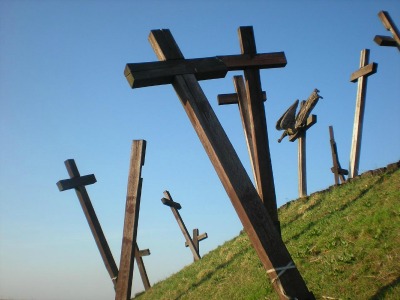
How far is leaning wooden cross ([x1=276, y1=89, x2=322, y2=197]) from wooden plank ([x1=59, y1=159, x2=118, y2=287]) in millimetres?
6500

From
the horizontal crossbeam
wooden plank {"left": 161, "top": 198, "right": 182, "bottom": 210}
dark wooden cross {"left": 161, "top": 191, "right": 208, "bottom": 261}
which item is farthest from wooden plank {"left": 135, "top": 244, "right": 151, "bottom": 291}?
the horizontal crossbeam

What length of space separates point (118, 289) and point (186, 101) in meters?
4.26

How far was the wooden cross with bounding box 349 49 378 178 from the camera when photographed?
43.8ft

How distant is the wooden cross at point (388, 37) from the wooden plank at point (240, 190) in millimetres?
8981

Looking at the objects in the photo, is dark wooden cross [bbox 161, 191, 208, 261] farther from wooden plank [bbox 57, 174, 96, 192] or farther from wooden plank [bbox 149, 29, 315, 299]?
wooden plank [bbox 149, 29, 315, 299]

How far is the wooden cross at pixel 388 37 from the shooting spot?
1283 centimetres

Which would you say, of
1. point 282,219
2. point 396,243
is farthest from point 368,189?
point 396,243

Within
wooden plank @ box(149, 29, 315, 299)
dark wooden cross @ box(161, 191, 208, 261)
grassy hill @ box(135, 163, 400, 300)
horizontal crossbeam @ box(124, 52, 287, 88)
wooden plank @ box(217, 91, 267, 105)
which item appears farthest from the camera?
dark wooden cross @ box(161, 191, 208, 261)

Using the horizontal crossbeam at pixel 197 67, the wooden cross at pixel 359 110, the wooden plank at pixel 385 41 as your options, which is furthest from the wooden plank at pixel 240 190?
the wooden plank at pixel 385 41

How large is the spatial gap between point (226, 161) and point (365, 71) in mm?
9806

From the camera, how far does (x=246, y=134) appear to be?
853cm

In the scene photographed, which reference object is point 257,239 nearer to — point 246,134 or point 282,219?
point 246,134

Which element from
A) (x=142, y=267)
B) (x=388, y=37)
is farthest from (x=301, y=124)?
(x=142, y=267)

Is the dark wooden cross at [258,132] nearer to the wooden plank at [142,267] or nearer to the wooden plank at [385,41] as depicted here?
the wooden plank at [385,41]
